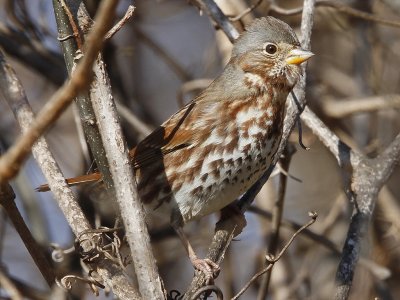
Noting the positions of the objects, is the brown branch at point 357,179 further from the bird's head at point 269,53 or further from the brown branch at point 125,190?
the brown branch at point 125,190

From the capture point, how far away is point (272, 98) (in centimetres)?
354

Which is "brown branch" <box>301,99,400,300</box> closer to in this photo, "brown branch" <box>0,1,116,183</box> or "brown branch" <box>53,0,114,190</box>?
"brown branch" <box>53,0,114,190</box>

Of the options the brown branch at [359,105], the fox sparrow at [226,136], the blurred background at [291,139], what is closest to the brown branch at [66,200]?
the fox sparrow at [226,136]

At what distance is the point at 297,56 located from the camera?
3414mm

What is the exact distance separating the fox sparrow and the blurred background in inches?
14.2

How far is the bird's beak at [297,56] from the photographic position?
11.0ft

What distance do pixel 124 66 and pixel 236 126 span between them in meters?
2.47

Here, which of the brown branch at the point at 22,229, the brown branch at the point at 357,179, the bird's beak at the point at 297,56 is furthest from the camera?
the bird's beak at the point at 297,56

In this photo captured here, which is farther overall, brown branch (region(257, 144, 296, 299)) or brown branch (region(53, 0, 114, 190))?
brown branch (region(257, 144, 296, 299))

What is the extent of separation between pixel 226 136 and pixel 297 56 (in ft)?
1.50

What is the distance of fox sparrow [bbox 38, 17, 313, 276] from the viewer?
133 inches

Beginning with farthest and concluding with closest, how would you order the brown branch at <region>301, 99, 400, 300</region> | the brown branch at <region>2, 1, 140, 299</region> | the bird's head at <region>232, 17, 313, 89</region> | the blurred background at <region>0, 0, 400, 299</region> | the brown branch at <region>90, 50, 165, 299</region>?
the blurred background at <region>0, 0, 400, 299</region>
the bird's head at <region>232, 17, 313, 89</region>
the brown branch at <region>301, 99, 400, 300</region>
the brown branch at <region>2, 1, 140, 299</region>
the brown branch at <region>90, 50, 165, 299</region>

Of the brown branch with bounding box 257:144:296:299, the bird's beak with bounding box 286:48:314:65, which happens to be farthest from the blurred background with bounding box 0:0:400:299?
the bird's beak with bounding box 286:48:314:65

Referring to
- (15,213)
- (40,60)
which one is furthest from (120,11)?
(15,213)
